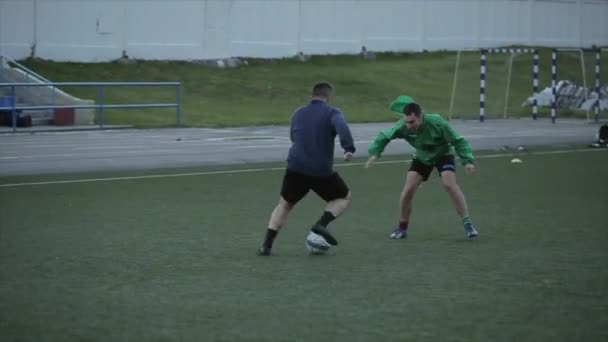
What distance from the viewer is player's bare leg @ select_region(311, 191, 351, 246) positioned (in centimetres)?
1052

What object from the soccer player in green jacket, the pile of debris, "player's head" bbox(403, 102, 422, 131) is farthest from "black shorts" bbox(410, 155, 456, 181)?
the pile of debris

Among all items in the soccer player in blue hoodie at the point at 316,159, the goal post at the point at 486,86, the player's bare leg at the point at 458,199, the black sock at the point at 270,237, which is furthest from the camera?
the goal post at the point at 486,86

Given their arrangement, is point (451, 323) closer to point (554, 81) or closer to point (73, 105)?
point (73, 105)

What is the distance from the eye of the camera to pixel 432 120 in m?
11.6

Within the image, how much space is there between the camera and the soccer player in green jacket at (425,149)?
11.6 metres

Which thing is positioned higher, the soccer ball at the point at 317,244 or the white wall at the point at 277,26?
the white wall at the point at 277,26

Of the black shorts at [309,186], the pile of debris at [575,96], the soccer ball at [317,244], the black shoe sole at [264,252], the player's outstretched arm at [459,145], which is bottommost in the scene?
the pile of debris at [575,96]

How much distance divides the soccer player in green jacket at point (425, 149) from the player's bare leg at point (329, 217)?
2.87 feet

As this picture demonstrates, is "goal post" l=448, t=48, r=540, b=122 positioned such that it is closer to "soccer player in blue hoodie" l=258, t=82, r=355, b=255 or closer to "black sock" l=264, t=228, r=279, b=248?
"soccer player in blue hoodie" l=258, t=82, r=355, b=255

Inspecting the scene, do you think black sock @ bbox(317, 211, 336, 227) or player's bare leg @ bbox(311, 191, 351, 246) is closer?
player's bare leg @ bbox(311, 191, 351, 246)

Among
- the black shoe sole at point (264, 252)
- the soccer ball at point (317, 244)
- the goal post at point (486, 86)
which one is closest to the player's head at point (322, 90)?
the soccer ball at point (317, 244)

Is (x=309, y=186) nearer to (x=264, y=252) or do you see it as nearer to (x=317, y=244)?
(x=317, y=244)

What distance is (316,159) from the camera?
1052cm

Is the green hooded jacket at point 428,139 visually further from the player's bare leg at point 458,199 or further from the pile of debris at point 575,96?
the pile of debris at point 575,96
